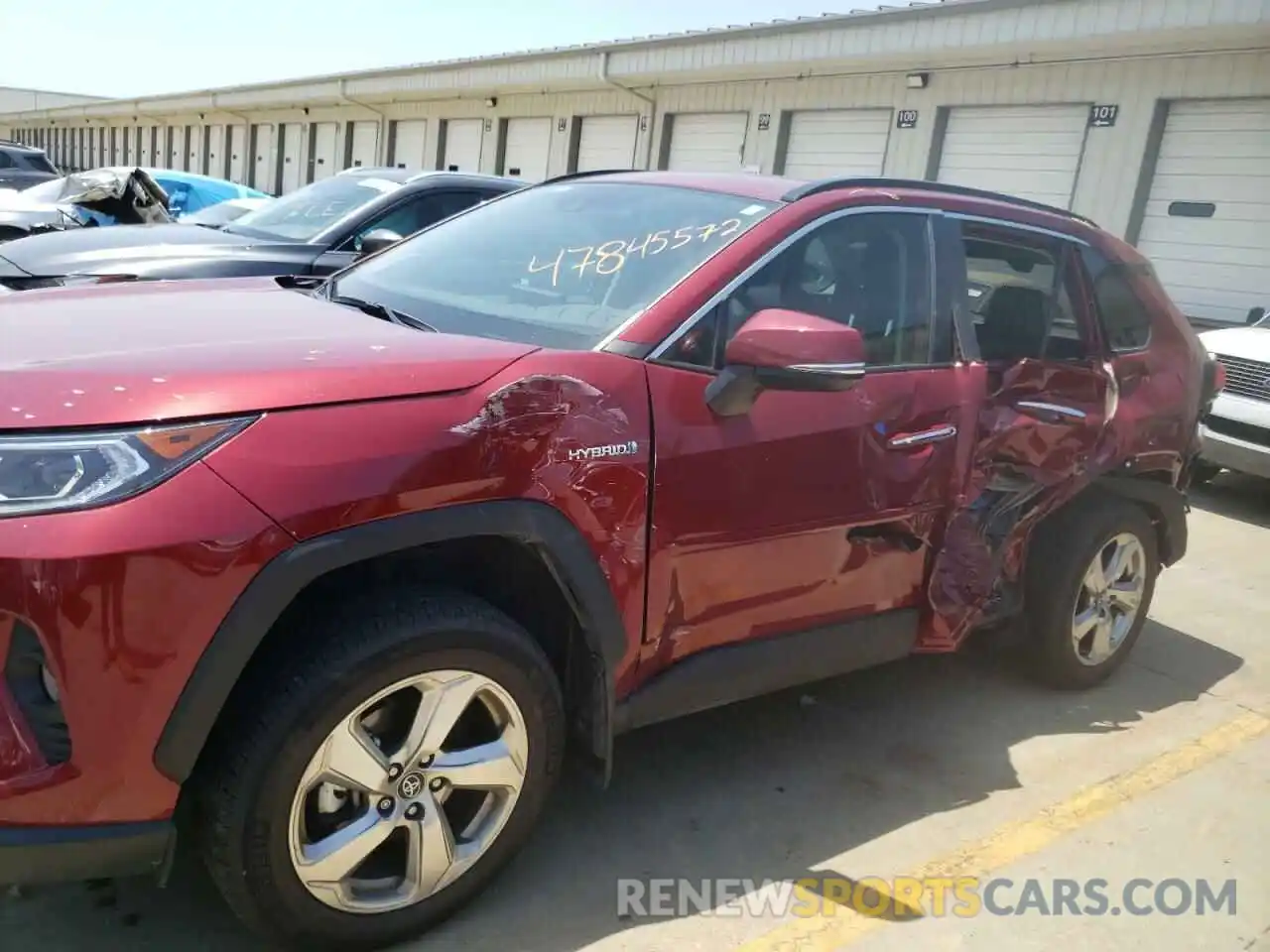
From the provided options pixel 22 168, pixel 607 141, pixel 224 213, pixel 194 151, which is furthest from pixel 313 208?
pixel 194 151

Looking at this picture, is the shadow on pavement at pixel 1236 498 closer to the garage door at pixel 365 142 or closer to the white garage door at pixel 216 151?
the garage door at pixel 365 142

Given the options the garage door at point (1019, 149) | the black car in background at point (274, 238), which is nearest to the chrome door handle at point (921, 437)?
the black car in background at point (274, 238)

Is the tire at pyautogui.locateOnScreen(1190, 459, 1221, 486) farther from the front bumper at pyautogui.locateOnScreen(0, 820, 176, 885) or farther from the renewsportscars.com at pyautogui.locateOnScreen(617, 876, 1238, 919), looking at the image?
the front bumper at pyautogui.locateOnScreen(0, 820, 176, 885)

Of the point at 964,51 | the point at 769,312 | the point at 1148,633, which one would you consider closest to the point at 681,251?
the point at 769,312

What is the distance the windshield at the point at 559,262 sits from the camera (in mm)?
2658

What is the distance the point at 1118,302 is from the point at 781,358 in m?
2.07

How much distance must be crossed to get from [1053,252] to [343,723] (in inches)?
115

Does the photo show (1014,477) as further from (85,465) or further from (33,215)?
(33,215)

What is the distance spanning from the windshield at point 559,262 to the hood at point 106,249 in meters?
2.93

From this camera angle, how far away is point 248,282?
317 cm

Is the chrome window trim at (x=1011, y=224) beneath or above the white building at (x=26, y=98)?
beneath

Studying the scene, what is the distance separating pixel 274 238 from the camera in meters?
6.53

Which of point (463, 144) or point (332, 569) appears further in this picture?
point (463, 144)

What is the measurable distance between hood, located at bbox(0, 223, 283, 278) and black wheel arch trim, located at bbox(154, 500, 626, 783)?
4301 mm
